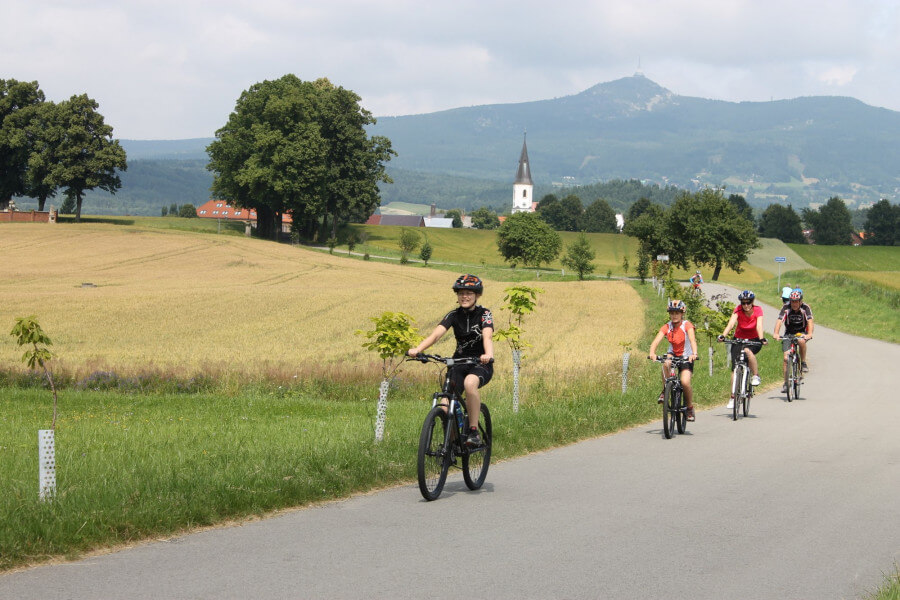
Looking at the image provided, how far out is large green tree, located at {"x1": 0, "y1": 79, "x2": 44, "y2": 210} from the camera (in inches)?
3615

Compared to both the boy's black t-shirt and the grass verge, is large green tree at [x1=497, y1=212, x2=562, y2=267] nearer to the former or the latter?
the grass verge

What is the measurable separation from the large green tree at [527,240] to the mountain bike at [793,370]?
75.0m

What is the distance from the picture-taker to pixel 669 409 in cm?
1340

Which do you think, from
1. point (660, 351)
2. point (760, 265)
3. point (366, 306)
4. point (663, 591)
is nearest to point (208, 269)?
point (366, 306)

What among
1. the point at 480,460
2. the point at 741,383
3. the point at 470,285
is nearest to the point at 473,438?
the point at 480,460

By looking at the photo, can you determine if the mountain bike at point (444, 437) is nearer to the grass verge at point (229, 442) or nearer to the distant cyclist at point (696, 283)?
the grass verge at point (229, 442)

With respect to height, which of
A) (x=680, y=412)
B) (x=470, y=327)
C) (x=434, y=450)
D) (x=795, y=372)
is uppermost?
(x=470, y=327)

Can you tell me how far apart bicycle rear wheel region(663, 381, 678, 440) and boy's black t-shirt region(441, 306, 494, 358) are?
474 cm

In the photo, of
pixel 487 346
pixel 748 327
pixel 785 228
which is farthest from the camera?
pixel 785 228

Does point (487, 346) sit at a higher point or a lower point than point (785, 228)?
lower

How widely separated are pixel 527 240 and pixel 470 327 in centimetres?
8681

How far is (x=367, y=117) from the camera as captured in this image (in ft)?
322

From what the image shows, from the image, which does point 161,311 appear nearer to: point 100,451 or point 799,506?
point 100,451

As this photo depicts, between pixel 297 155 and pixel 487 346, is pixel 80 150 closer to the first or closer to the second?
pixel 297 155
